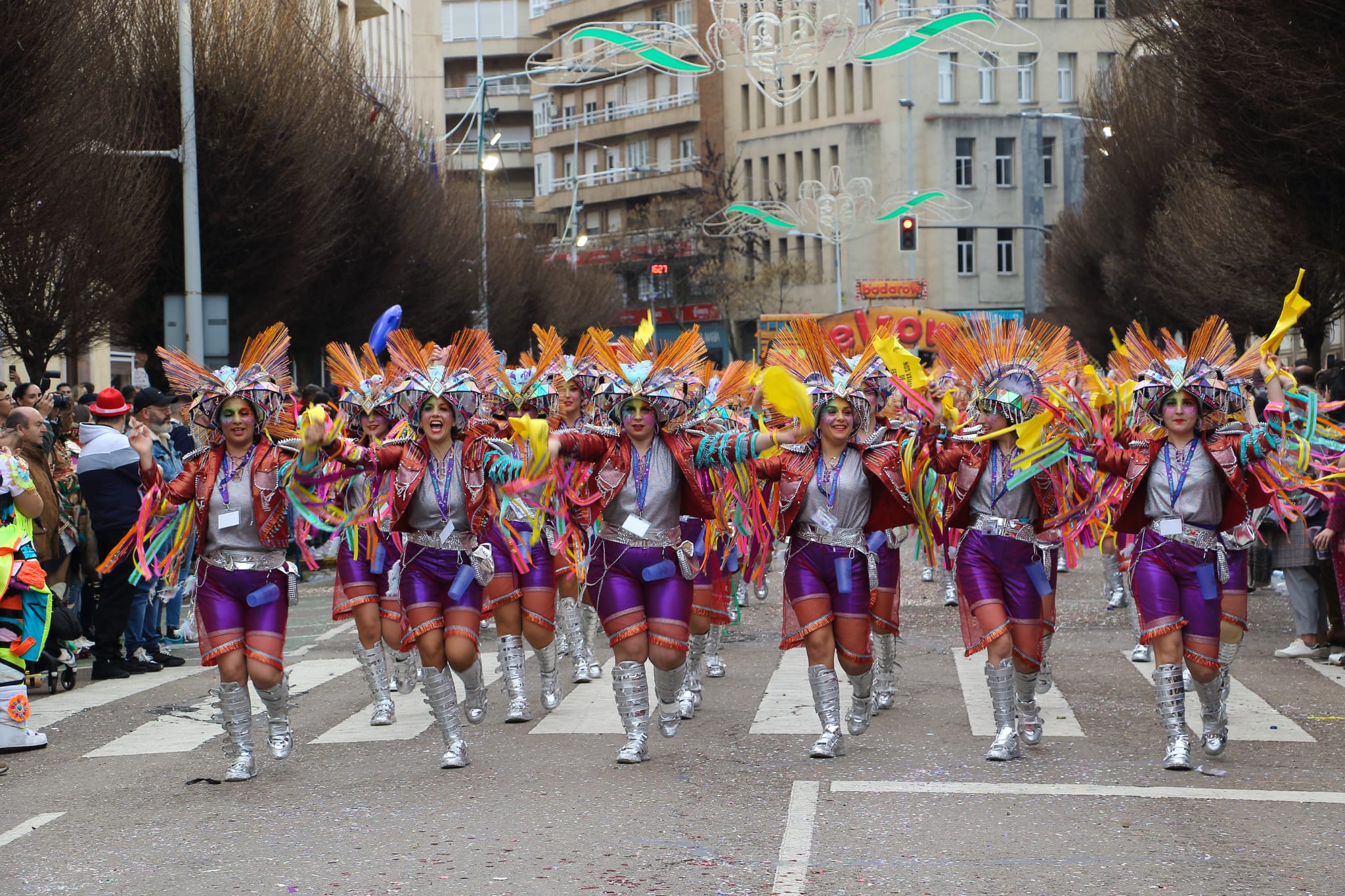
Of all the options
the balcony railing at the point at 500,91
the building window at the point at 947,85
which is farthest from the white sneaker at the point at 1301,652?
the balcony railing at the point at 500,91

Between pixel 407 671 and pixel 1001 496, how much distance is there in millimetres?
4027

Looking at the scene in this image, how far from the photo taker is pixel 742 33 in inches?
1010

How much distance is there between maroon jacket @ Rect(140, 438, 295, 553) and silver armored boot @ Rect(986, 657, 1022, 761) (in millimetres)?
3518

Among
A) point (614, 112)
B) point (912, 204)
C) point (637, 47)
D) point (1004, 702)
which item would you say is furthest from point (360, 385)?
point (614, 112)

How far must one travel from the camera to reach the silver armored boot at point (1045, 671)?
893 cm

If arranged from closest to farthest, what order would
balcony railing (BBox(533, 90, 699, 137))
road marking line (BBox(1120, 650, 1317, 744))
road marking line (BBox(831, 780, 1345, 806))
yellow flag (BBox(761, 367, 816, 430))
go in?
road marking line (BBox(831, 780, 1345, 806)) → yellow flag (BBox(761, 367, 816, 430)) → road marking line (BBox(1120, 650, 1317, 744)) → balcony railing (BBox(533, 90, 699, 137))

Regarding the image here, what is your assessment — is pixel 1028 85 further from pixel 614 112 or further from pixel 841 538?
pixel 841 538

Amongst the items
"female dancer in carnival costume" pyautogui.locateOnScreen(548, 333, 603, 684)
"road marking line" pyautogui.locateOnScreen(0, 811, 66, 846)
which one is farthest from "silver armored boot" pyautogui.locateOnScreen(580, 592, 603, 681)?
"road marking line" pyautogui.locateOnScreen(0, 811, 66, 846)

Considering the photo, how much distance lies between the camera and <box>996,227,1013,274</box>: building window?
66.6 m

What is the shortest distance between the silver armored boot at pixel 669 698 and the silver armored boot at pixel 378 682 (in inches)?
70.5

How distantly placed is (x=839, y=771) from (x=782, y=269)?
2304 inches

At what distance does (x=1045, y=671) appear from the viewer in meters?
9.88

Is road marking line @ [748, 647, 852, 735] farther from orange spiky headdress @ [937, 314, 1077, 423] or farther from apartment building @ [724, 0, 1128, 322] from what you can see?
apartment building @ [724, 0, 1128, 322]

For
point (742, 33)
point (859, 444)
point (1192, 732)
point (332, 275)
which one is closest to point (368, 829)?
point (859, 444)
